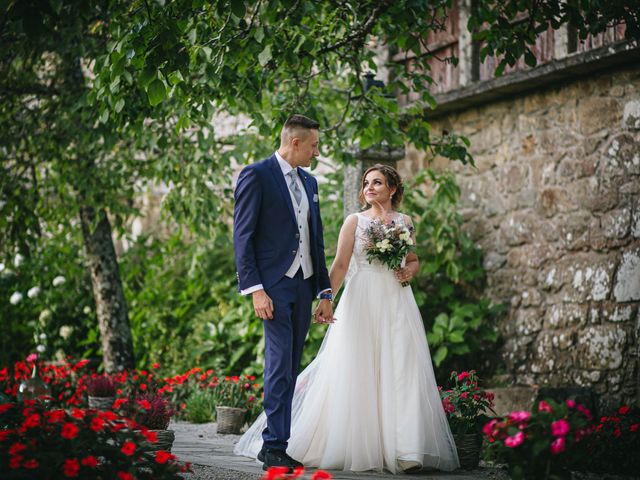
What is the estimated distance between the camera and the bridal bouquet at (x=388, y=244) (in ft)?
16.6

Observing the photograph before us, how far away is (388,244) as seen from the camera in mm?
5039

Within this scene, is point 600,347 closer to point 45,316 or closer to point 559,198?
point 559,198

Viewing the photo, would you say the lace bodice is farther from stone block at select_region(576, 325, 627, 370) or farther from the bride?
stone block at select_region(576, 325, 627, 370)

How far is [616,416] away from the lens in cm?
525

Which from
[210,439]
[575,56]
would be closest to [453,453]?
[210,439]

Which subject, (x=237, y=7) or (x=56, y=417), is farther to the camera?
(x=237, y=7)

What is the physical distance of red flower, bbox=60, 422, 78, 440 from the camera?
319 cm

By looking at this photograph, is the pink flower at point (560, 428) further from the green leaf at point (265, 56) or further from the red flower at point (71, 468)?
the green leaf at point (265, 56)

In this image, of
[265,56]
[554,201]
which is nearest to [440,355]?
[554,201]

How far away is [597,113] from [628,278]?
1513 millimetres

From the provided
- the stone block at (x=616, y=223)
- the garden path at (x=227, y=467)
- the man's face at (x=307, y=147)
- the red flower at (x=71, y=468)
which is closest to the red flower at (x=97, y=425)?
the red flower at (x=71, y=468)

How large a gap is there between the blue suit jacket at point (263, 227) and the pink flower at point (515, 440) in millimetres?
1752

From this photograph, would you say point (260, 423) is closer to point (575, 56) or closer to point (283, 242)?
point (283, 242)

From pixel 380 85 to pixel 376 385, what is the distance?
2764 mm
